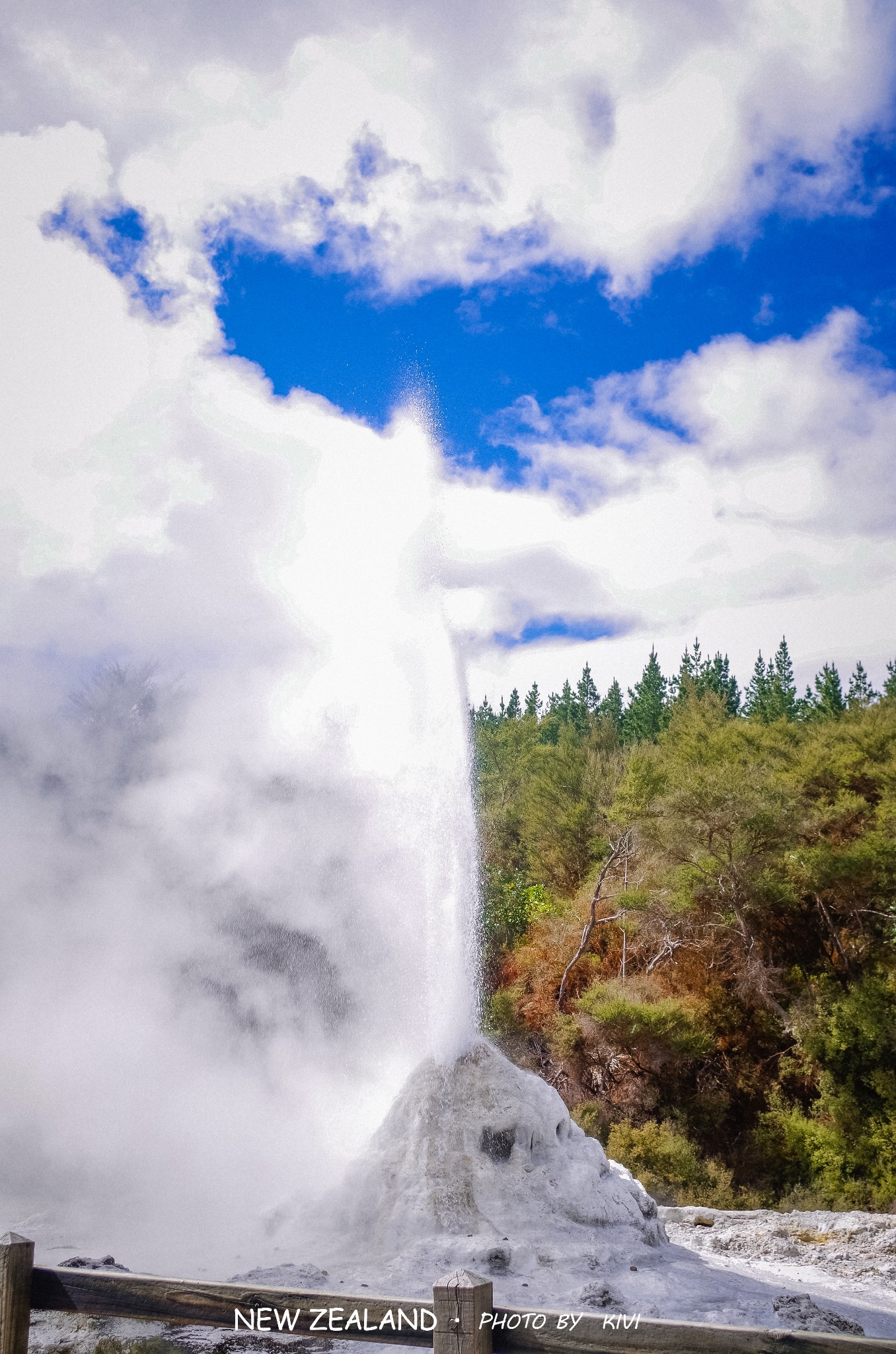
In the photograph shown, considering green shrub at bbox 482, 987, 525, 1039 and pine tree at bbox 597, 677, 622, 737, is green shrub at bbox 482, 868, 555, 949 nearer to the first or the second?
green shrub at bbox 482, 987, 525, 1039

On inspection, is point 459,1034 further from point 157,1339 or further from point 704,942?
point 704,942

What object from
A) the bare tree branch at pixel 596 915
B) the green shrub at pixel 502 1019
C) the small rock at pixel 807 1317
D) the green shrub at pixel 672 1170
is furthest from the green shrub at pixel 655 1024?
the small rock at pixel 807 1317

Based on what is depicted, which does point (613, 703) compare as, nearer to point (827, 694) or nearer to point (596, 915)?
point (827, 694)

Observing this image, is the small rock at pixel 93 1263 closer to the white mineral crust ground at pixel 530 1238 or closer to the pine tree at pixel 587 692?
the white mineral crust ground at pixel 530 1238

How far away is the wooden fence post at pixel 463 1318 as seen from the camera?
251cm

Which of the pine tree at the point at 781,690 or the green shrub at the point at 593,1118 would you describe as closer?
the green shrub at the point at 593,1118

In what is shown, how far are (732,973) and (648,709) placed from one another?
22744mm

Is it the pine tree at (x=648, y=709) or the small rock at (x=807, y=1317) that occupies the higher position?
the pine tree at (x=648, y=709)

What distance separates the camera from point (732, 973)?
1769 centimetres

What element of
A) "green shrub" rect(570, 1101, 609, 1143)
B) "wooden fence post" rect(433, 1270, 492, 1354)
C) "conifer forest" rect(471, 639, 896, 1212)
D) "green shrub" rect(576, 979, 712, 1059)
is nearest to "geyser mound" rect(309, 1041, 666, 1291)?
Answer: "wooden fence post" rect(433, 1270, 492, 1354)

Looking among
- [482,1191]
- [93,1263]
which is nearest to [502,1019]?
[482,1191]

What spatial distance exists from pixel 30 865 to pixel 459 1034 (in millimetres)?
7401

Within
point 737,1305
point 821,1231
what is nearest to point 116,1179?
point 737,1305

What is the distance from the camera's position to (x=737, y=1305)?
622 centimetres
